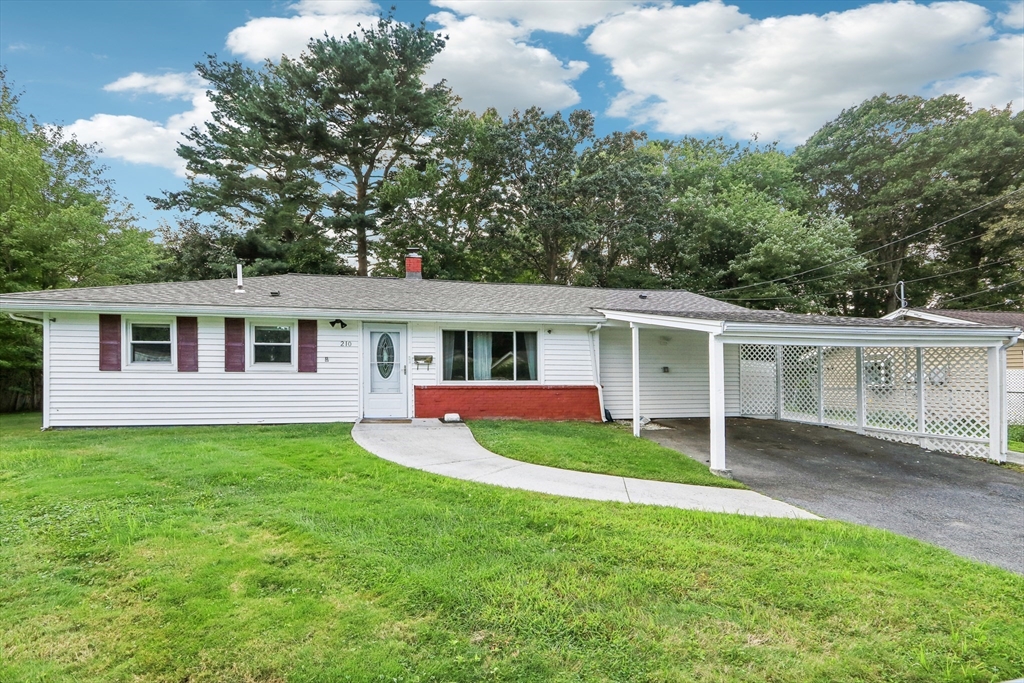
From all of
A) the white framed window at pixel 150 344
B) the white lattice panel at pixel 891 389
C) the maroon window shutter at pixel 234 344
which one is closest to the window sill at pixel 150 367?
the white framed window at pixel 150 344

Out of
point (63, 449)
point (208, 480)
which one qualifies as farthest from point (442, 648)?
point (63, 449)

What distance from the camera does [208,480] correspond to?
5098mm

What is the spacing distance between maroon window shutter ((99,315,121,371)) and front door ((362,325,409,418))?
4414 millimetres

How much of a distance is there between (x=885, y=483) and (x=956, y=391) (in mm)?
3777

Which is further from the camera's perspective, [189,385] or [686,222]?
[686,222]

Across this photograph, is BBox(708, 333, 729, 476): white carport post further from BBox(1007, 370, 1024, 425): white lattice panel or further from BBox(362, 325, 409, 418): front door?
BBox(1007, 370, 1024, 425): white lattice panel

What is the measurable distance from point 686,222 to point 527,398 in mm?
16632

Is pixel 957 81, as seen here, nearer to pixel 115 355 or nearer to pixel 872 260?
pixel 872 260

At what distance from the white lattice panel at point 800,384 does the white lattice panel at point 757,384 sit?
270 millimetres

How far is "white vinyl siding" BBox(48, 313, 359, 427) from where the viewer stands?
8.65 metres

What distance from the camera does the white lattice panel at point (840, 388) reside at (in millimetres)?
10328

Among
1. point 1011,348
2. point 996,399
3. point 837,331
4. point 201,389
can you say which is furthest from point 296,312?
point 1011,348

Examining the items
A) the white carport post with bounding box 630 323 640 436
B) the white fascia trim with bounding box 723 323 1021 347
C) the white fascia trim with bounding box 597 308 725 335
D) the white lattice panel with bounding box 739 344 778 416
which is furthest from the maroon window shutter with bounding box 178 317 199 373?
the white lattice panel with bounding box 739 344 778 416

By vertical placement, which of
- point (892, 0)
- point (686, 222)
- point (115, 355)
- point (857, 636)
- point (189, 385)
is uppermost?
point (892, 0)
